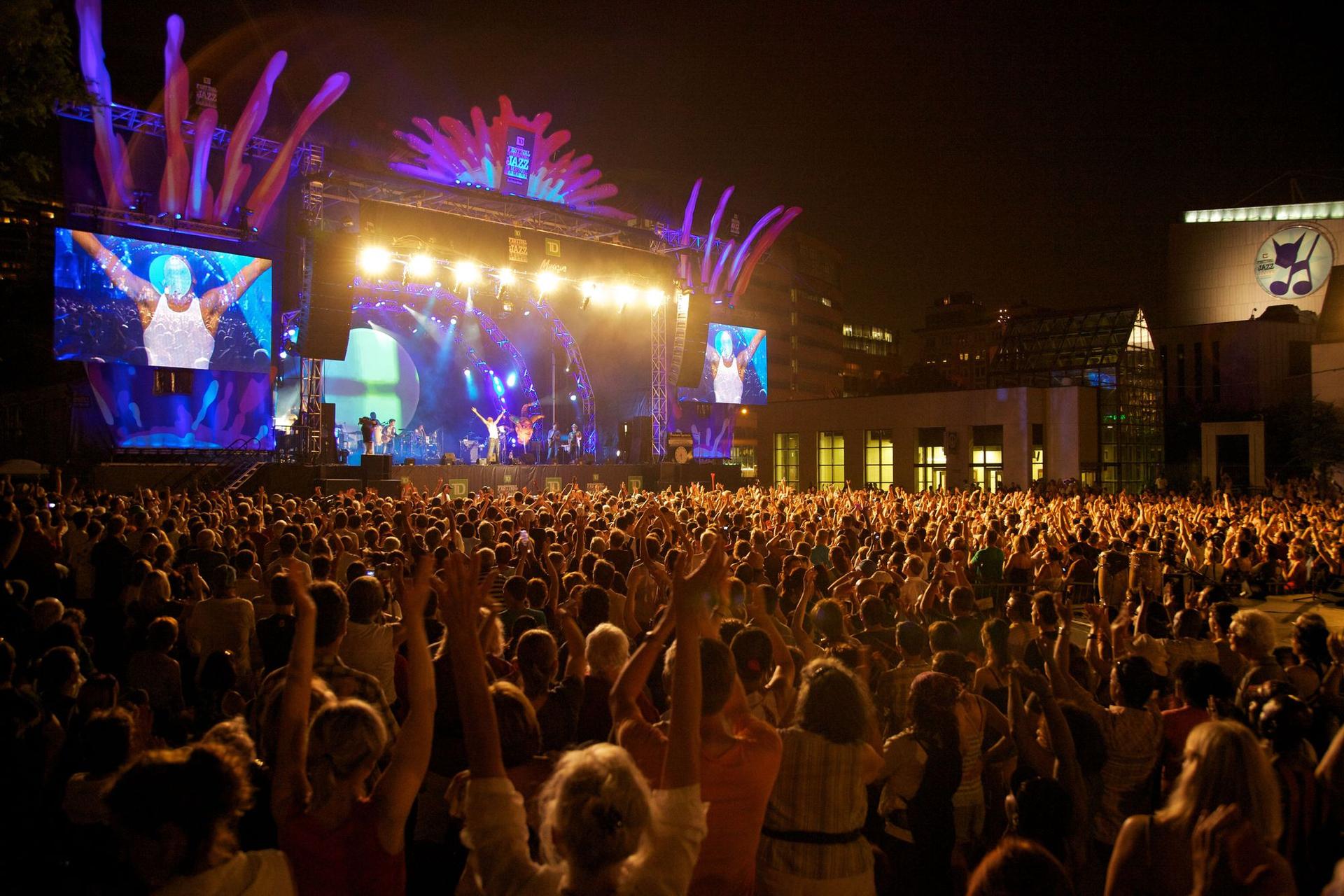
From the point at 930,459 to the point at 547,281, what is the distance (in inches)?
628

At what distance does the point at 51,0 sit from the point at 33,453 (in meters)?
15.4

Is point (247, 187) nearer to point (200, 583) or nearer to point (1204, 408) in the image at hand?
point (200, 583)

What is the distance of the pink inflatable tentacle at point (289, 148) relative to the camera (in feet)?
62.7

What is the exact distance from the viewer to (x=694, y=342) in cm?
2766

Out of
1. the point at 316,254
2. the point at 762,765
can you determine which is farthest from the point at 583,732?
the point at 316,254

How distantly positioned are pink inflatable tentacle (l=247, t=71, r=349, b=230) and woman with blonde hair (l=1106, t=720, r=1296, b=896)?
2074 cm

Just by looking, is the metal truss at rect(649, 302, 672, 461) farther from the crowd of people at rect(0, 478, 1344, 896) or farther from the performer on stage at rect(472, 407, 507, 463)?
the crowd of people at rect(0, 478, 1344, 896)

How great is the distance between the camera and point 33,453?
2095cm

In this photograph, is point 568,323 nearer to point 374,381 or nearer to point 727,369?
point 727,369

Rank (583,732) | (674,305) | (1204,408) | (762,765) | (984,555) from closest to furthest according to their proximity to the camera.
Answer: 1. (762,765)
2. (583,732)
3. (984,555)
4. (674,305)
5. (1204,408)

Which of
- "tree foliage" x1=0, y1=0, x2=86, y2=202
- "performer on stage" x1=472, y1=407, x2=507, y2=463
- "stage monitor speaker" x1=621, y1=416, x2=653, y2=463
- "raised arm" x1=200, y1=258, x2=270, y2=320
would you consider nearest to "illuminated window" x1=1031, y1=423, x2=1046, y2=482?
"stage monitor speaker" x1=621, y1=416, x2=653, y2=463

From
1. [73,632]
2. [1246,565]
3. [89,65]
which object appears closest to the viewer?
[73,632]

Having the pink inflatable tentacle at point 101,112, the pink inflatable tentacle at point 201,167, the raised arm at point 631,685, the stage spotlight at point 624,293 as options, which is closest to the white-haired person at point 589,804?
the raised arm at point 631,685

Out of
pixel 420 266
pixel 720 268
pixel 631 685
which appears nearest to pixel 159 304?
pixel 420 266
